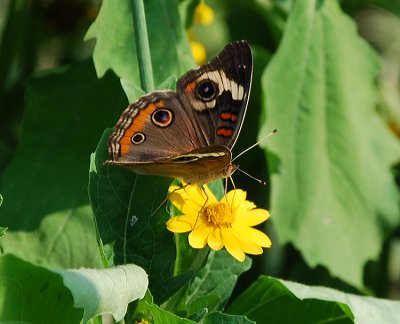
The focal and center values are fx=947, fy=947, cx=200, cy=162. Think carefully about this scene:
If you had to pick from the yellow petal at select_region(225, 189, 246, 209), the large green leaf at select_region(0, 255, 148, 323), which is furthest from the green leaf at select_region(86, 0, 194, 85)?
the large green leaf at select_region(0, 255, 148, 323)

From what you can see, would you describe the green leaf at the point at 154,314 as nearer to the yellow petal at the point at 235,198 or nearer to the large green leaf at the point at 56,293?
the large green leaf at the point at 56,293

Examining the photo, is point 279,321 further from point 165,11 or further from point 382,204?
point 382,204

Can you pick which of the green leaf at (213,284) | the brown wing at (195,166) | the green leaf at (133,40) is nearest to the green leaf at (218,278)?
the green leaf at (213,284)

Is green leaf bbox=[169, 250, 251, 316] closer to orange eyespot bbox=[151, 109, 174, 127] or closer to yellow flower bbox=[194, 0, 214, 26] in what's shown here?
orange eyespot bbox=[151, 109, 174, 127]

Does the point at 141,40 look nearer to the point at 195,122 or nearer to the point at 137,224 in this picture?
the point at 195,122

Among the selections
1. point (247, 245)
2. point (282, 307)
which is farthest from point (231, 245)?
point (282, 307)

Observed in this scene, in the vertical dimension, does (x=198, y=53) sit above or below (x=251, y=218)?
above
